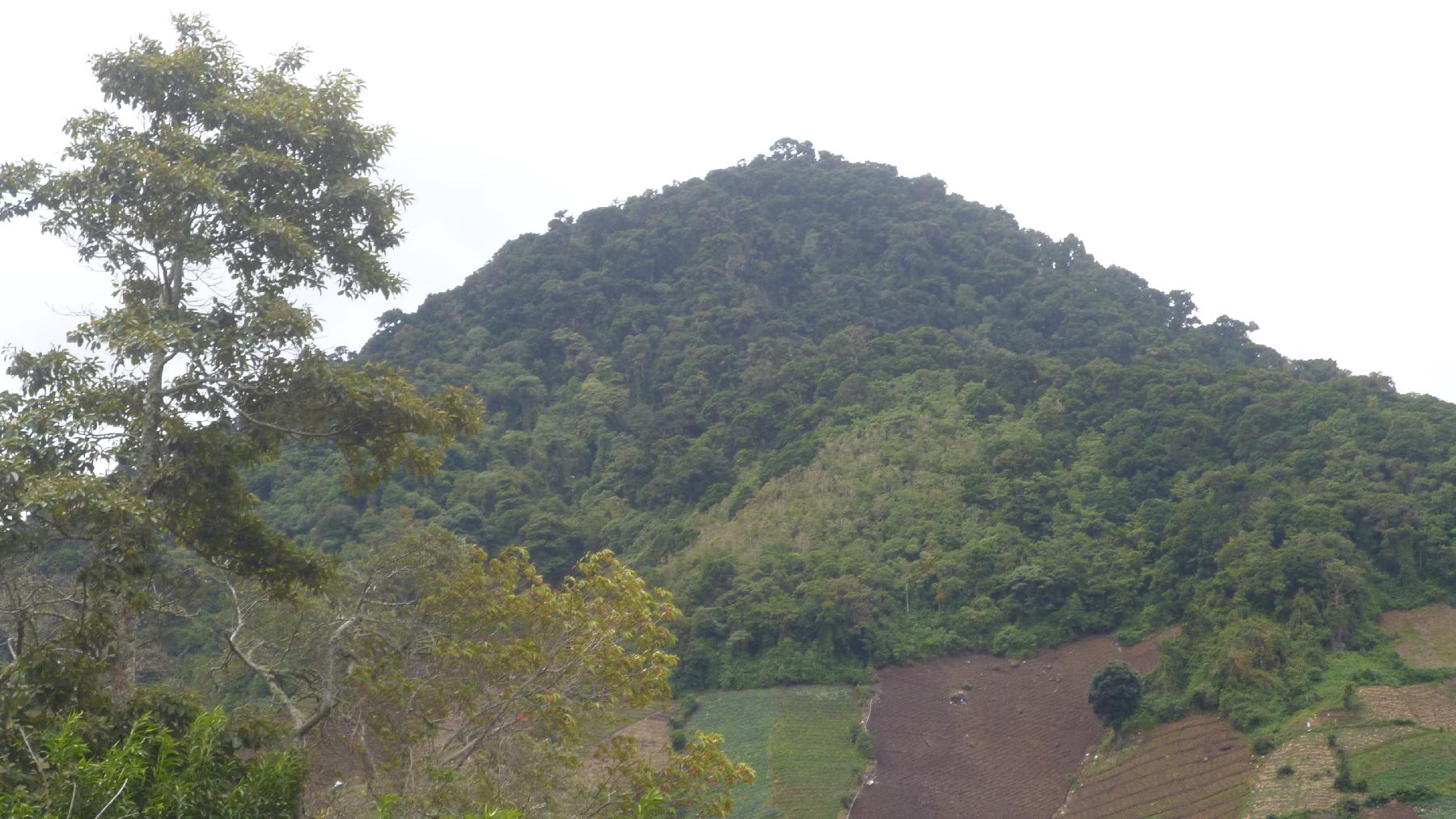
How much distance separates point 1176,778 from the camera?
22469 millimetres

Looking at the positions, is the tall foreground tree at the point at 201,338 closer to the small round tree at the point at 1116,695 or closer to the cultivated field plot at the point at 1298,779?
the cultivated field plot at the point at 1298,779

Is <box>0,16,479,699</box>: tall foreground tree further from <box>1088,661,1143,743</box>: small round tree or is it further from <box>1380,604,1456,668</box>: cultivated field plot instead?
<box>1380,604,1456,668</box>: cultivated field plot

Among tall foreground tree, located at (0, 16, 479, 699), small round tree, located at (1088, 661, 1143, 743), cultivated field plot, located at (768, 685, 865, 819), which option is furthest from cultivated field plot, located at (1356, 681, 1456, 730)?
tall foreground tree, located at (0, 16, 479, 699)

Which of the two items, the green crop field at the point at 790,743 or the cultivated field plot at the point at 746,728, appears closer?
the green crop field at the point at 790,743

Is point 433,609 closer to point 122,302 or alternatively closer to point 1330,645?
point 122,302

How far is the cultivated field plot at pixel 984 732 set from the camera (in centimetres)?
2389

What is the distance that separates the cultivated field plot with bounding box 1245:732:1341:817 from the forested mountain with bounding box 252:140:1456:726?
1612 mm

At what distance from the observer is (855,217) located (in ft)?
229

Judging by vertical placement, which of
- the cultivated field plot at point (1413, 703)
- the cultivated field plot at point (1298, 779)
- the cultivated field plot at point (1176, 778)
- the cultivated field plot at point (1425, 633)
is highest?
the cultivated field plot at point (1425, 633)

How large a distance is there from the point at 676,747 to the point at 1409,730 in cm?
1367

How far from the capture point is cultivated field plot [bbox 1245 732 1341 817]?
64.3 feet

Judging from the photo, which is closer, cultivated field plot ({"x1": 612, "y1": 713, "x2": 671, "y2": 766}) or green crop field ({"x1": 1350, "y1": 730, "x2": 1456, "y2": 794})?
green crop field ({"x1": 1350, "y1": 730, "x2": 1456, "y2": 794})

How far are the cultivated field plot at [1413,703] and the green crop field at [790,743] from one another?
966 cm

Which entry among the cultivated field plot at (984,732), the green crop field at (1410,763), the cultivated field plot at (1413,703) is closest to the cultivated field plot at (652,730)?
the cultivated field plot at (984,732)
